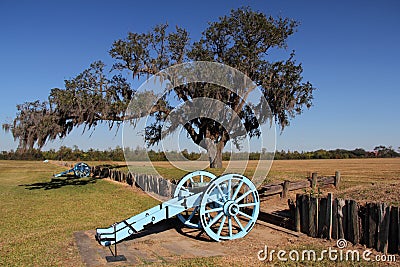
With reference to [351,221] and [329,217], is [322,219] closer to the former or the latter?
[329,217]

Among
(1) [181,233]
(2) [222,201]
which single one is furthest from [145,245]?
(2) [222,201]

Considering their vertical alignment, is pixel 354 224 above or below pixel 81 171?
below

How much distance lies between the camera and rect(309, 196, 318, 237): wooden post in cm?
773

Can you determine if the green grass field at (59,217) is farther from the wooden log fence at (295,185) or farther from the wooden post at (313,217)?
the wooden post at (313,217)

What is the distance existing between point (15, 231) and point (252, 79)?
14228 mm

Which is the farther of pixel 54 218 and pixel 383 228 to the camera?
pixel 54 218

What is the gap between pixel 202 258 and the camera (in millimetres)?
6434

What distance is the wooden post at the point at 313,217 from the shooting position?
773cm

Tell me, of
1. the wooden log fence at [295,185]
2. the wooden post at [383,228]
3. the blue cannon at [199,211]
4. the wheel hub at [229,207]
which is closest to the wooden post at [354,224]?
the wooden post at [383,228]

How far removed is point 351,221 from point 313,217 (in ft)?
2.93

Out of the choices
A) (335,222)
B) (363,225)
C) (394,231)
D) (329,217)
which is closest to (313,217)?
(329,217)

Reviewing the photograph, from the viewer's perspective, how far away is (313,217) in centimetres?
781

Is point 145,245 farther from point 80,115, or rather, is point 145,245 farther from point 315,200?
point 80,115

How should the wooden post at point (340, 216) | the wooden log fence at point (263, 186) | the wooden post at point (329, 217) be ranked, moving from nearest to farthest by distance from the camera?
the wooden post at point (340, 216), the wooden post at point (329, 217), the wooden log fence at point (263, 186)
